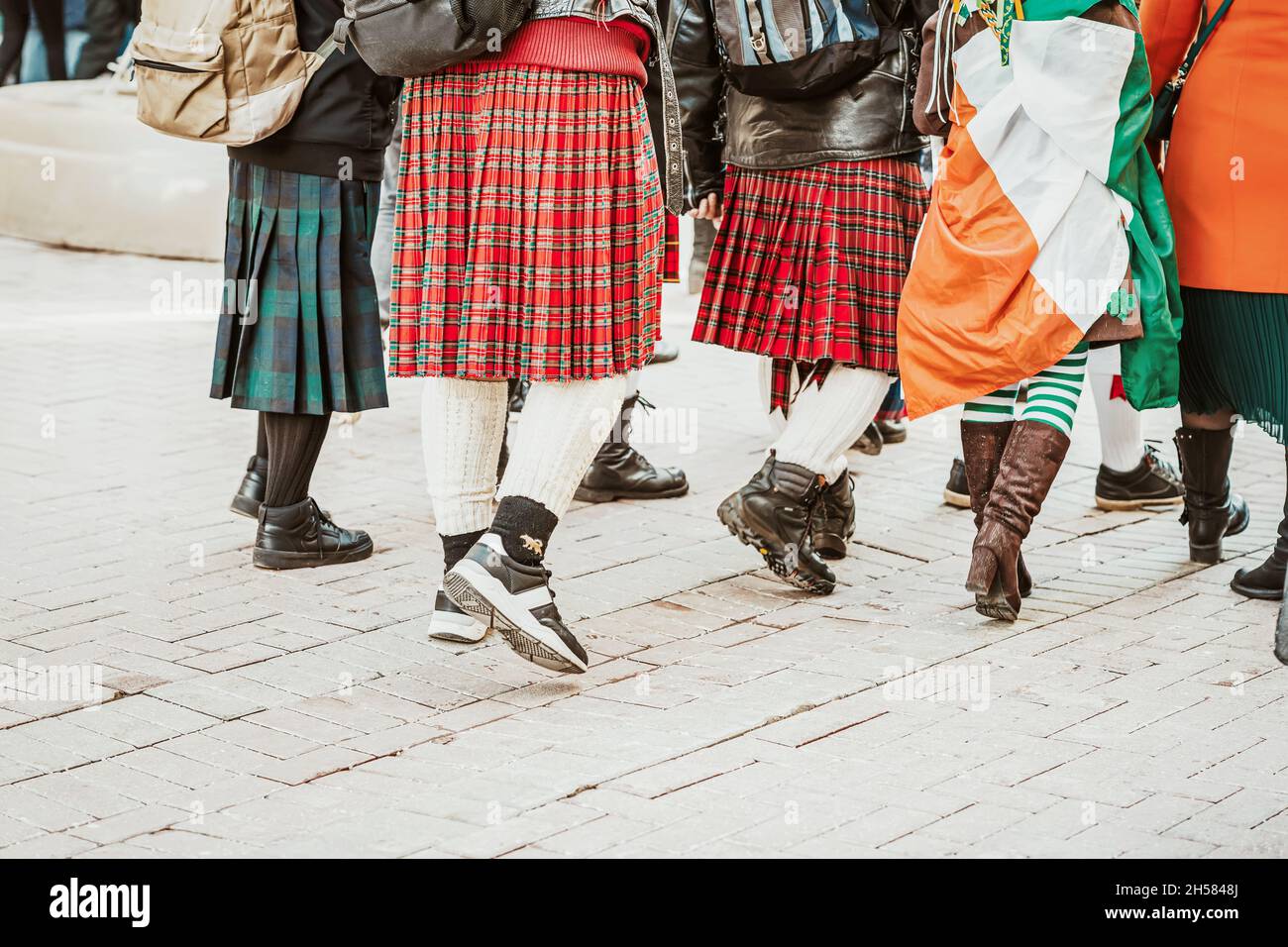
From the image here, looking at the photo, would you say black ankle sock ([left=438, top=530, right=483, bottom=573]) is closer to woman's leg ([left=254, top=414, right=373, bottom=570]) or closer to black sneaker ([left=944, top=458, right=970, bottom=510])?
woman's leg ([left=254, top=414, right=373, bottom=570])

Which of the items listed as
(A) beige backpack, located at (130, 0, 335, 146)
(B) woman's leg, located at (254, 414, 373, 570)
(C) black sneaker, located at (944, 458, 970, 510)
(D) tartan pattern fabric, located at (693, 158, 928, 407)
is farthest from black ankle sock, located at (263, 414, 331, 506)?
(C) black sneaker, located at (944, 458, 970, 510)

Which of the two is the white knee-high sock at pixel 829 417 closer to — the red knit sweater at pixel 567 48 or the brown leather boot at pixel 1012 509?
the brown leather boot at pixel 1012 509

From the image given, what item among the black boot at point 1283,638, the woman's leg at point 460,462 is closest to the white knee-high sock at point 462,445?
the woman's leg at point 460,462

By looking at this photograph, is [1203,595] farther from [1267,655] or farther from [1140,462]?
[1140,462]

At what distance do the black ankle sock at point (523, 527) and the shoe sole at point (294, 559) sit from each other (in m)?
1.16

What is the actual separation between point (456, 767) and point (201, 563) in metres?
1.67

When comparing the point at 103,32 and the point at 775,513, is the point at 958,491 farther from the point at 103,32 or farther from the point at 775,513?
the point at 103,32

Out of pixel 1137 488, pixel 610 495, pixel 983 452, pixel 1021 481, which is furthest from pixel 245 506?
pixel 1137 488

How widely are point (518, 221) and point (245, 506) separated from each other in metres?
1.66

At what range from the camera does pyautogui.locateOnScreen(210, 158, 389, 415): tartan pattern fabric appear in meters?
4.35

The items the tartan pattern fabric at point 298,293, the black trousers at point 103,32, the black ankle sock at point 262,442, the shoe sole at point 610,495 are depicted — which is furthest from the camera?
the black trousers at point 103,32

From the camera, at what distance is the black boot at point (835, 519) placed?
4516 mm

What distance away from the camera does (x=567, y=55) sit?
3416 millimetres

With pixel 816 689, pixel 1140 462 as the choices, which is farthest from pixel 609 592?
pixel 1140 462
